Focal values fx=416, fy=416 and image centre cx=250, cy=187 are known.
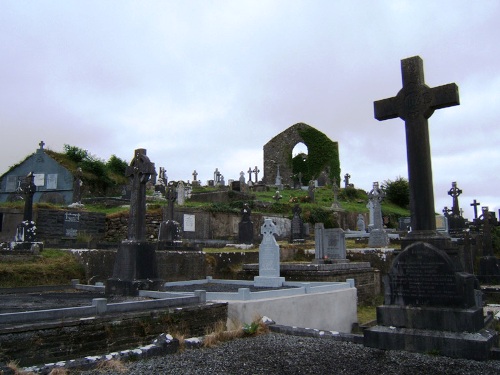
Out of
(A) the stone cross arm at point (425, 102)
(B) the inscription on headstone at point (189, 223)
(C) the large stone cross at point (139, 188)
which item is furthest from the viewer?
(B) the inscription on headstone at point (189, 223)

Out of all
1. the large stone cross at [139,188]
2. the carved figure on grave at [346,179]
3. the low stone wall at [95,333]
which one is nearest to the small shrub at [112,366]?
the low stone wall at [95,333]

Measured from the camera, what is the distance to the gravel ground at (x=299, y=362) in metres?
4.11

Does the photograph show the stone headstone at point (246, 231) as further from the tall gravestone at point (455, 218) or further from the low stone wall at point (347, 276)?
the tall gravestone at point (455, 218)

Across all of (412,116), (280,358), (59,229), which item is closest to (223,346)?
(280,358)

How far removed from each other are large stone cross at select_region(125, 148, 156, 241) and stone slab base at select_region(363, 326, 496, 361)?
4799mm

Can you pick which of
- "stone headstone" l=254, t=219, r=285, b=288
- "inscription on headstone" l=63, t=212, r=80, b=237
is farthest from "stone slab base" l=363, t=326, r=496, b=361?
"inscription on headstone" l=63, t=212, r=80, b=237

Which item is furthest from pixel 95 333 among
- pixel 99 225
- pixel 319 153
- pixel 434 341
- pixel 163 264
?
pixel 319 153

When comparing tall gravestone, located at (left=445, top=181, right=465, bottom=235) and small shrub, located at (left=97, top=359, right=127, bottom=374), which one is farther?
tall gravestone, located at (left=445, top=181, right=465, bottom=235)

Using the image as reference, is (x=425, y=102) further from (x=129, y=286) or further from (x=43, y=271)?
(x=43, y=271)

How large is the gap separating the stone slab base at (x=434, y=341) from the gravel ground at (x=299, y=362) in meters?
0.17

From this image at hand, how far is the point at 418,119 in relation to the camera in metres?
6.27

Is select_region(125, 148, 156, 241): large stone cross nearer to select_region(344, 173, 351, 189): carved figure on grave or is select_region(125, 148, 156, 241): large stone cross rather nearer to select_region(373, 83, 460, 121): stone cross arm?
select_region(373, 83, 460, 121): stone cross arm

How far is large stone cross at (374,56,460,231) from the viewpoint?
19.7 feet

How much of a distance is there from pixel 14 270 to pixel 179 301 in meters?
5.57
